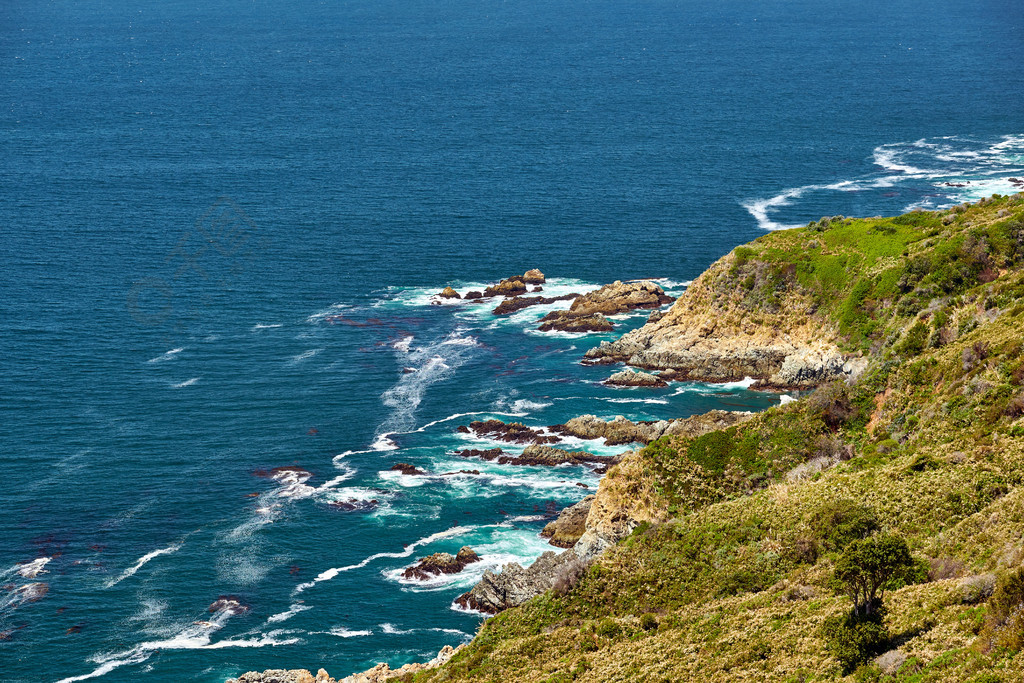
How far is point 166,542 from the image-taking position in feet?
329

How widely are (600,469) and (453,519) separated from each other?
50.0ft

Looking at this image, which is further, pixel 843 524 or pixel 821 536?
→ pixel 821 536

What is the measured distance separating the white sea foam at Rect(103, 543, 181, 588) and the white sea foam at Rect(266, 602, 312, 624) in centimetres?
1414

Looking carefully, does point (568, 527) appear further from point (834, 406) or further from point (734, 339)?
point (734, 339)

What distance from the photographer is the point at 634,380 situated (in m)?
129

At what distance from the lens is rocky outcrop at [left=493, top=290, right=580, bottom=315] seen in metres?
158

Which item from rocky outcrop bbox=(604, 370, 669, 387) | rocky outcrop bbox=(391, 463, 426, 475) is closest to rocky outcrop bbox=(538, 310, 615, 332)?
rocky outcrop bbox=(604, 370, 669, 387)

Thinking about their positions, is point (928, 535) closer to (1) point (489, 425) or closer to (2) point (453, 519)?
(2) point (453, 519)

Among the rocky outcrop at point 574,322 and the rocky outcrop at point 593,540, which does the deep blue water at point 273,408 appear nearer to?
the rocky outcrop at point 574,322

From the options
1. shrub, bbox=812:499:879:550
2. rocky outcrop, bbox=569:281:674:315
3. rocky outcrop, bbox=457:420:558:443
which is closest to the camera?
shrub, bbox=812:499:879:550

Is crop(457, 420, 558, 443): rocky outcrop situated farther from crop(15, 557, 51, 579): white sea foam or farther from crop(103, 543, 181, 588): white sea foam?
crop(15, 557, 51, 579): white sea foam

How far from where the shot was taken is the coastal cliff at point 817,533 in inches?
2089

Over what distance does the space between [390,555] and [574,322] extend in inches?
2307

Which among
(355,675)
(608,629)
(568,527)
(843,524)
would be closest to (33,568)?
(355,675)
